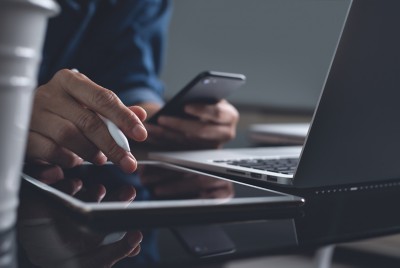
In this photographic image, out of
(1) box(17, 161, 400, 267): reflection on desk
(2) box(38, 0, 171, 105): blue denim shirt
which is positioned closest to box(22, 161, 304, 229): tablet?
(1) box(17, 161, 400, 267): reflection on desk

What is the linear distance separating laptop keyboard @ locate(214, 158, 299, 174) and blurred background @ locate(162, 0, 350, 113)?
1047mm

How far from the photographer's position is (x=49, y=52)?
1.08 m

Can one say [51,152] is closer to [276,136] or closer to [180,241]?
[180,241]

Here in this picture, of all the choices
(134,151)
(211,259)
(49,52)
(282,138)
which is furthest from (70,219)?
(49,52)

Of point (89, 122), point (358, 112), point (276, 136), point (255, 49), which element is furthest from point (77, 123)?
point (255, 49)

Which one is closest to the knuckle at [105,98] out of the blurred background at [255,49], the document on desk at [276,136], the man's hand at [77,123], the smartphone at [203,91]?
the man's hand at [77,123]

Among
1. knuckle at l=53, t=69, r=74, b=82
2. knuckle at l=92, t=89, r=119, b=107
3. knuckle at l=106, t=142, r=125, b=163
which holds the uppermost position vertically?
knuckle at l=92, t=89, r=119, b=107

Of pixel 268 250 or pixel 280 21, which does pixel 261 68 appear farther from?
pixel 268 250

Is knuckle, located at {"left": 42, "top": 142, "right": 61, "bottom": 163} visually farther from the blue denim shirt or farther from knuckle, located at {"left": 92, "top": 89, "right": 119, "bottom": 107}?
the blue denim shirt

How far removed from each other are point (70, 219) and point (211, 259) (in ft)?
0.36

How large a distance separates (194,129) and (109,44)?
47 centimetres

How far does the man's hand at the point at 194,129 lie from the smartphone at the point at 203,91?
0.01 m

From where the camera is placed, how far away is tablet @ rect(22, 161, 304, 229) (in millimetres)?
333

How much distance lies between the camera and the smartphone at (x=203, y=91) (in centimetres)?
69
